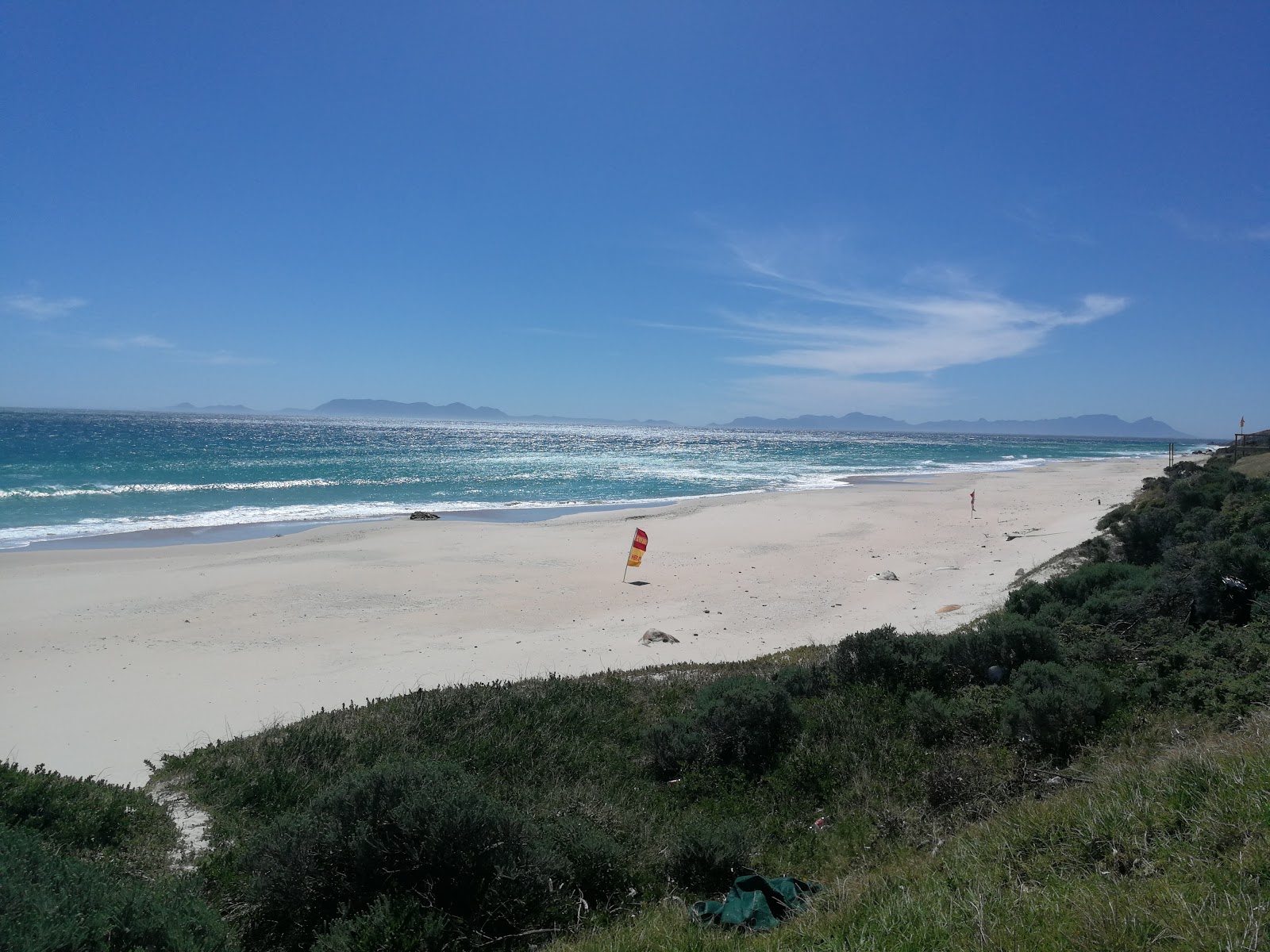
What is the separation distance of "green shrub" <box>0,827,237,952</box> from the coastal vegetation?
0.05ft

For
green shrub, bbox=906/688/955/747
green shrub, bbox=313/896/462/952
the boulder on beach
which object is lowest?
the boulder on beach

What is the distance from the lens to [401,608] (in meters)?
14.8

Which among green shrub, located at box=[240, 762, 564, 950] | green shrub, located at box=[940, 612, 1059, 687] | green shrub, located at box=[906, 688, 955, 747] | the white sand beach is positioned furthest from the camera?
the white sand beach

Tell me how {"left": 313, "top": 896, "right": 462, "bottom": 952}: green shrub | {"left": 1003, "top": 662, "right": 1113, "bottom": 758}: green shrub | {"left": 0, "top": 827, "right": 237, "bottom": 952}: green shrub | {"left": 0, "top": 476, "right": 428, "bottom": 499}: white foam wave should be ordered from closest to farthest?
1. {"left": 0, "top": 827, "right": 237, "bottom": 952}: green shrub
2. {"left": 313, "top": 896, "right": 462, "bottom": 952}: green shrub
3. {"left": 1003, "top": 662, "right": 1113, "bottom": 758}: green shrub
4. {"left": 0, "top": 476, "right": 428, "bottom": 499}: white foam wave

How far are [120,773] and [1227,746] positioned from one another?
382 inches

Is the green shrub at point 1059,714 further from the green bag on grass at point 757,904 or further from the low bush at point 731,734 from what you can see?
the green bag on grass at point 757,904

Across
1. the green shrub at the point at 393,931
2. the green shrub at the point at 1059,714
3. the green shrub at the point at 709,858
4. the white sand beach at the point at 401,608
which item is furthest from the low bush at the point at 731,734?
the white sand beach at the point at 401,608

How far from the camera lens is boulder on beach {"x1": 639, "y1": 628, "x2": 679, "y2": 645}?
12.4m

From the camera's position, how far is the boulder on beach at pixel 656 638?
1236 centimetres

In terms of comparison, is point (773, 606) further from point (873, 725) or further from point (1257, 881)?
point (1257, 881)

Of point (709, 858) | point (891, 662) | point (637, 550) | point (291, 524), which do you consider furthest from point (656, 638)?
point (291, 524)

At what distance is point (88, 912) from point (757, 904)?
10.8ft

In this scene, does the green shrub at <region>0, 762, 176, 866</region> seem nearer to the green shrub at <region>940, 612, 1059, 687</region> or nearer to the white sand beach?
the white sand beach

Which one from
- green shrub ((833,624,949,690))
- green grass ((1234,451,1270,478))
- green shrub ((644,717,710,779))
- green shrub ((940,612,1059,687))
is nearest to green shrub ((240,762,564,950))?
green shrub ((644,717,710,779))
